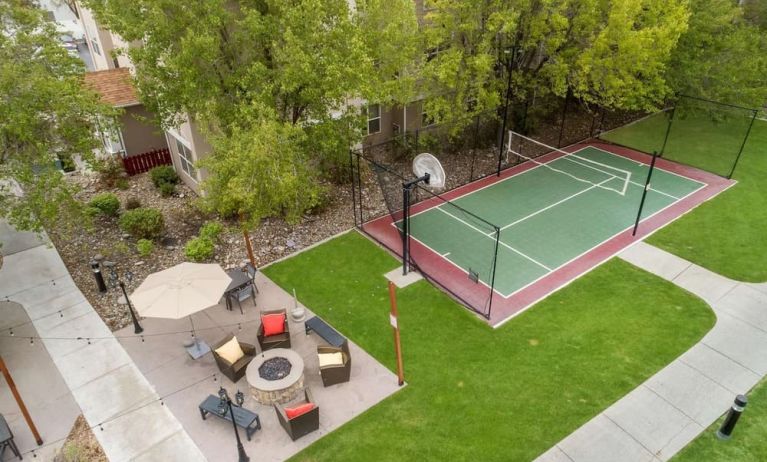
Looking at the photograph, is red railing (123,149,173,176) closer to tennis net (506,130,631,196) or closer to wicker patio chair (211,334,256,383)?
wicker patio chair (211,334,256,383)

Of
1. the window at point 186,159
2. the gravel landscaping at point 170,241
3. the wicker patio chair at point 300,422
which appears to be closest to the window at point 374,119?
the gravel landscaping at point 170,241

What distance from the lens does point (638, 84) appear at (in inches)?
813

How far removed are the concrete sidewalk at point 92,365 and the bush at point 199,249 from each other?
10.1 ft

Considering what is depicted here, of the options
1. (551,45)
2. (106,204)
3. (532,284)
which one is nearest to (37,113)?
(106,204)

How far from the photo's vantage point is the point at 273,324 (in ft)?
43.3

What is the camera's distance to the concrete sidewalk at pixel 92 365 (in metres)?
11.0

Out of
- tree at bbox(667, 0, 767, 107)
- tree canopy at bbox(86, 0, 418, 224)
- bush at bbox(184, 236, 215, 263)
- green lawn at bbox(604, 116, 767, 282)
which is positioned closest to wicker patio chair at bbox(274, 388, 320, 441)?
tree canopy at bbox(86, 0, 418, 224)

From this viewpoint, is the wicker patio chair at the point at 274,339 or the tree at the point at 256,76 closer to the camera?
the wicker patio chair at the point at 274,339

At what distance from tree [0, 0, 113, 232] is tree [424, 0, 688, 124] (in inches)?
442

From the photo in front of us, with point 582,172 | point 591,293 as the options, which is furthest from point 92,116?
point 582,172

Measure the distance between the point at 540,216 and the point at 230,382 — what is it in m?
12.2

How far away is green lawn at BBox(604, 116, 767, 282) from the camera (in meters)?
16.5

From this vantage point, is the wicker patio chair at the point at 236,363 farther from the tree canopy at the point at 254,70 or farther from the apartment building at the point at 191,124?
the apartment building at the point at 191,124

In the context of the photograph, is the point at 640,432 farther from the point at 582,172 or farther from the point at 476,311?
the point at 582,172
